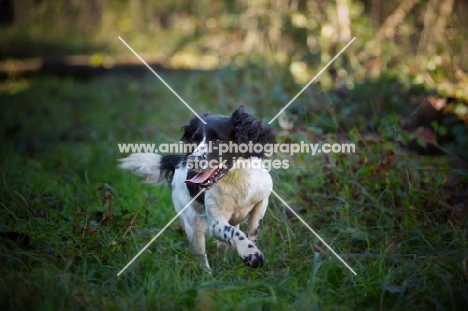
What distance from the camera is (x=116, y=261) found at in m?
3.63

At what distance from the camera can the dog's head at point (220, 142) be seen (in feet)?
12.6

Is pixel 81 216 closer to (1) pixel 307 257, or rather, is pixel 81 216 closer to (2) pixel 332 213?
(1) pixel 307 257

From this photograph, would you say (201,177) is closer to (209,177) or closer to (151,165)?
(209,177)

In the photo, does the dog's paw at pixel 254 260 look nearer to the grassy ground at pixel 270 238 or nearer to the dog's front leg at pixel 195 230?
the grassy ground at pixel 270 238

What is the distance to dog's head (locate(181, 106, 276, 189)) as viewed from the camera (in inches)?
152

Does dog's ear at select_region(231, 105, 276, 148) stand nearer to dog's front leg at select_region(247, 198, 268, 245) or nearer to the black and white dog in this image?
the black and white dog

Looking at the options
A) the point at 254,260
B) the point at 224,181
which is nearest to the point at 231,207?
the point at 224,181

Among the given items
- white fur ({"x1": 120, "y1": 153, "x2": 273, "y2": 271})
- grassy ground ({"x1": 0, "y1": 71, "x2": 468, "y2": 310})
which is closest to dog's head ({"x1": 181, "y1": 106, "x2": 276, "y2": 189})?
white fur ({"x1": 120, "y1": 153, "x2": 273, "y2": 271})

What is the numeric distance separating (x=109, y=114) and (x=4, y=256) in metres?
6.03

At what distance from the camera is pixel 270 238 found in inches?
175

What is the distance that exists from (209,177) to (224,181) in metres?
0.24

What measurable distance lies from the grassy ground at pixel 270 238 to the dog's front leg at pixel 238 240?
108 mm

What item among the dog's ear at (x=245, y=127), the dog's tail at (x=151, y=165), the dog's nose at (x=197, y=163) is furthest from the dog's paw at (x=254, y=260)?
the dog's tail at (x=151, y=165)

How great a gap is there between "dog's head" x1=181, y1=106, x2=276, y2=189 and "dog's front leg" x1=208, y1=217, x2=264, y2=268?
31cm
